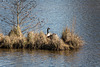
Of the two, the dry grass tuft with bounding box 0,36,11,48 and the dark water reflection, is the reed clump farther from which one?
the dry grass tuft with bounding box 0,36,11,48

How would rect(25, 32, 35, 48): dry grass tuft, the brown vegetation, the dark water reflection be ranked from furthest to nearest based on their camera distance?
rect(25, 32, 35, 48): dry grass tuft, the brown vegetation, the dark water reflection

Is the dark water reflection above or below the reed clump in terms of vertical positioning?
below

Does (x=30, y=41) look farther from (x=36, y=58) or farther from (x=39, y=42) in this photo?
(x=36, y=58)

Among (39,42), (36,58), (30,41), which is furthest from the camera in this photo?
(30,41)

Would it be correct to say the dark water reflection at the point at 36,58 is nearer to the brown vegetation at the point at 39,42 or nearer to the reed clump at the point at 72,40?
the brown vegetation at the point at 39,42

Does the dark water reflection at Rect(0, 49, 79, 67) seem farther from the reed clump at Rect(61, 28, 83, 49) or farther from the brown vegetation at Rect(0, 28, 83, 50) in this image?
the reed clump at Rect(61, 28, 83, 49)

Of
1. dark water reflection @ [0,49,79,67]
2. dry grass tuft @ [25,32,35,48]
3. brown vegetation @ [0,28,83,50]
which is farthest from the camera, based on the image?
dry grass tuft @ [25,32,35,48]

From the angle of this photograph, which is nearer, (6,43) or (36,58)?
(36,58)

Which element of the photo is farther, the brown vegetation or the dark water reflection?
the brown vegetation

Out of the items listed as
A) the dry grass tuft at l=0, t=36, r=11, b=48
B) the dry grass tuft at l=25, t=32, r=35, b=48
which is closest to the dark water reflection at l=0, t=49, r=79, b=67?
the dry grass tuft at l=0, t=36, r=11, b=48

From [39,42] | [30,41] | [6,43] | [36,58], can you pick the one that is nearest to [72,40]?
[39,42]

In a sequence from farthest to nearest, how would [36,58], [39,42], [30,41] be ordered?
[30,41] → [39,42] → [36,58]

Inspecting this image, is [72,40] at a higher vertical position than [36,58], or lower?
higher

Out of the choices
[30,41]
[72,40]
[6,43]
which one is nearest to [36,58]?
[30,41]
